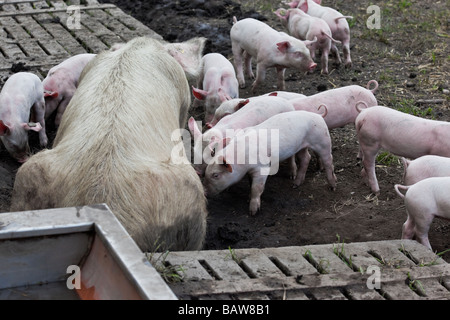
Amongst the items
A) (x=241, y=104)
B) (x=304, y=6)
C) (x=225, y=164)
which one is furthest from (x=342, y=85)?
(x=225, y=164)

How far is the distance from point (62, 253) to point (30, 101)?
2321mm

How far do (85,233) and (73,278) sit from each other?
0.58ft

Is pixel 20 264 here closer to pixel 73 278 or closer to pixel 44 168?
pixel 73 278

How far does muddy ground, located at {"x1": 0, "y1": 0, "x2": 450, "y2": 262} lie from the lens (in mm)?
3730

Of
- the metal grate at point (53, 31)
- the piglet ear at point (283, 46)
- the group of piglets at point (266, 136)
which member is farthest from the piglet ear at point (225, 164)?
the metal grate at point (53, 31)

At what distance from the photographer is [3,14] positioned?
255 inches

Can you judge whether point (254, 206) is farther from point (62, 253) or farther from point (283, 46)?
point (283, 46)

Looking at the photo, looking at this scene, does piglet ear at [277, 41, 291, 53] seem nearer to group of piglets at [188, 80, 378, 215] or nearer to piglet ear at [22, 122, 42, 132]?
group of piglets at [188, 80, 378, 215]

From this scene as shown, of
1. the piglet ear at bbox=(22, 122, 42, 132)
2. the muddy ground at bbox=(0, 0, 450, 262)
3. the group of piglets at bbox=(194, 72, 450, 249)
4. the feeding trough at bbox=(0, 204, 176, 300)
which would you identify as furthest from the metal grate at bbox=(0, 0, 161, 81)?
the feeding trough at bbox=(0, 204, 176, 300)

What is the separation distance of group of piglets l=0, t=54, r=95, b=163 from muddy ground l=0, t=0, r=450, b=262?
0.20m

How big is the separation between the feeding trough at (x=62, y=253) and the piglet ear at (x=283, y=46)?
3093 millimetres

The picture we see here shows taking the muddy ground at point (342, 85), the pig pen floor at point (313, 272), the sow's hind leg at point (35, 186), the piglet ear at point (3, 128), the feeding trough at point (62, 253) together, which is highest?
the feeding trough at point (62, 253)

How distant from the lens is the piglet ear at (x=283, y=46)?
525cm

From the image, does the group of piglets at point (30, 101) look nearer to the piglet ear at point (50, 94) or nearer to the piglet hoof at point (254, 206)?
the piglet ear at point (50, 94)
